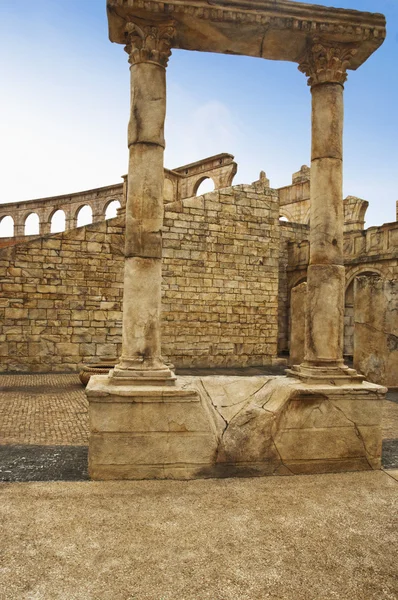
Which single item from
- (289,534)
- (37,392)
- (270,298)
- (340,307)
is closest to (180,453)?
(289,534)

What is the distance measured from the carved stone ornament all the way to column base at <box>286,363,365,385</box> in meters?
3.13

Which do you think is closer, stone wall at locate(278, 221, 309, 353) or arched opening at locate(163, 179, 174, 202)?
stone wall at locate(278, 221, 309, 353)

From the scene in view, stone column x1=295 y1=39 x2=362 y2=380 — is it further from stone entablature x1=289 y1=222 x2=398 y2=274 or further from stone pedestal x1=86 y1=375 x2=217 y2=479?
stone entablature x1=289 y1=222 x2=398 y2=274

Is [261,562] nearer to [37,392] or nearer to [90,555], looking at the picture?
[90,555]

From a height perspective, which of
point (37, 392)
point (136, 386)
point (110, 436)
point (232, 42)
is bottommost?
point (37, 392)

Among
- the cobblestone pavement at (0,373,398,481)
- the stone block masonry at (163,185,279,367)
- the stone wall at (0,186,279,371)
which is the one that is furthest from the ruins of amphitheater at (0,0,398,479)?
the stone block masonry at (163,185,279,367)

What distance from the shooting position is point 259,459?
366 centimetres

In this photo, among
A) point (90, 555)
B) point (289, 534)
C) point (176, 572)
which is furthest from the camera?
point (289, 534)

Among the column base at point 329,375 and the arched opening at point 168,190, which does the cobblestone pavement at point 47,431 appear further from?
the arched opening at point 168,190

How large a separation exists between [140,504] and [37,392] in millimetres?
5175

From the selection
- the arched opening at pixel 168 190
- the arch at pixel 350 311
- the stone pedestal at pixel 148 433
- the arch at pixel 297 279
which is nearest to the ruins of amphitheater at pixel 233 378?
the stone pedestal at pixel 148 433

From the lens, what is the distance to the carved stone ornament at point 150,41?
3840 mm

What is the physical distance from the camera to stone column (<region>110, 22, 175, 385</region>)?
12.6 ft

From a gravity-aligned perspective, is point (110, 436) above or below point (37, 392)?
above
